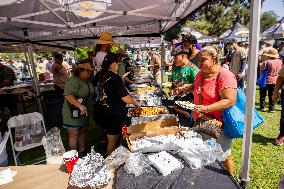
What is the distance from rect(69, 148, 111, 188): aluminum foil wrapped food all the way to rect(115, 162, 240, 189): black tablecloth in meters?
0.10

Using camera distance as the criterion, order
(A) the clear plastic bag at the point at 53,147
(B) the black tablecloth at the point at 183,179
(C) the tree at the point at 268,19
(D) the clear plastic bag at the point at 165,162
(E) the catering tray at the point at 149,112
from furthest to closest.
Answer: (C) the tree at the point at 268,19 → (E) the catering tray at the point at 149,112 → (A) the clear plastic bag at the point at 53,147 → (D) the clear plastic bag at the point at 165,162 → (B) the black tablecloth at the point at 183,179

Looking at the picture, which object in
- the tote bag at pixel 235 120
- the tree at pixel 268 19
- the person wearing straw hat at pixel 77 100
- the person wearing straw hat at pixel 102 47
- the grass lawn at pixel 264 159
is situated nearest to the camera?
the tote bag at pixel 235 120

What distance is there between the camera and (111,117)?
2922 millimetres

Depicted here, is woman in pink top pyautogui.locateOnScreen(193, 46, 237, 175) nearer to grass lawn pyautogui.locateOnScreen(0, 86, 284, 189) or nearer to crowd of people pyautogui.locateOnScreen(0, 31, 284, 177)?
crowd of people pyautogui.locateOnScreen(0, 31, 284, 177)

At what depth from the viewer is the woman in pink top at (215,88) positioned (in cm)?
212

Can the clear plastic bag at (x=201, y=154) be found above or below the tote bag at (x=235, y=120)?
below

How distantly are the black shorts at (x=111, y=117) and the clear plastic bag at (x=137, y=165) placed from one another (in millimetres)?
1051

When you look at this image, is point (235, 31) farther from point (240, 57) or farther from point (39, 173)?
point (39, 173)

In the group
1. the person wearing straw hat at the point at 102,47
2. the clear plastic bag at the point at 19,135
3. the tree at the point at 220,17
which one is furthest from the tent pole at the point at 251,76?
the tree at the point at 220,17

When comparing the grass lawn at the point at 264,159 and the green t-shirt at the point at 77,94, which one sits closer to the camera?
the grass lawn at the point at 264,159

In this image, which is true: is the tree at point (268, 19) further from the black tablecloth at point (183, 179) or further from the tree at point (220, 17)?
the black tablecloth at point (183, 179)

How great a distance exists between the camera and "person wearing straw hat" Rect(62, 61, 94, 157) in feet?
10.9

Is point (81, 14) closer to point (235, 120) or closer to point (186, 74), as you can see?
point (186, 74)

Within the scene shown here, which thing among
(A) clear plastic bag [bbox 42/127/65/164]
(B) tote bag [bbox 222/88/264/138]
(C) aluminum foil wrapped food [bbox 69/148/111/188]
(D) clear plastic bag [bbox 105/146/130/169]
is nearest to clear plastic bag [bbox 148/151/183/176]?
(D) clear plastic bag [bbox 105/146/130/169]
